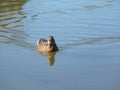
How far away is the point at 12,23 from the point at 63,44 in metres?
3.90

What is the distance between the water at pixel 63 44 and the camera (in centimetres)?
1124

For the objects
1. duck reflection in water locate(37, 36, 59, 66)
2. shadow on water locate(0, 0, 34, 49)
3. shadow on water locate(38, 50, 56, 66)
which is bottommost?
shadow on water locate(38, 50, 56, 66)

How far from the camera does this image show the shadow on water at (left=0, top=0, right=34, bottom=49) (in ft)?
51.3

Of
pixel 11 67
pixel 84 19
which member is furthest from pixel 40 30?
pixel 11 67

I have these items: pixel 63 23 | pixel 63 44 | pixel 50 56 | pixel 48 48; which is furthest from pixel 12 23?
pixel 50 56

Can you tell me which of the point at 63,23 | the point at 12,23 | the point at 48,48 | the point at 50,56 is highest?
the point at 12,23

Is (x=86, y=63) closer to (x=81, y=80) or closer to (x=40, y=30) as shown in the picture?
(x=81, y=80)

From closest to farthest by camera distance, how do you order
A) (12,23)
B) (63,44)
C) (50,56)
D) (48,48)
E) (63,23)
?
(50,56) → (48,48) → (63,44) → (63,23) → (12,23)

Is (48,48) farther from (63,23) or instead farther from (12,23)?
(12,23)

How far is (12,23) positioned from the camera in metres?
18.1

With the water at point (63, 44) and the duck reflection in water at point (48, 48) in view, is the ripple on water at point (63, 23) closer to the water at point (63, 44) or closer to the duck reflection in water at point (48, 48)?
the water at point (63, 44)

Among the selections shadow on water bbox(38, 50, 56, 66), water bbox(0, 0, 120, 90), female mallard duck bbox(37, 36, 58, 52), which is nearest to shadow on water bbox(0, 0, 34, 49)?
water bbox(0, 0, 120, 90)

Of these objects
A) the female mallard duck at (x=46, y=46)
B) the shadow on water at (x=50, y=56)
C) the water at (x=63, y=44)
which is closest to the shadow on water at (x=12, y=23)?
the water at (x=63, y=44)

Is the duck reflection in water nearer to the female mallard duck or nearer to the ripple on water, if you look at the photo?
the female mallard duck
